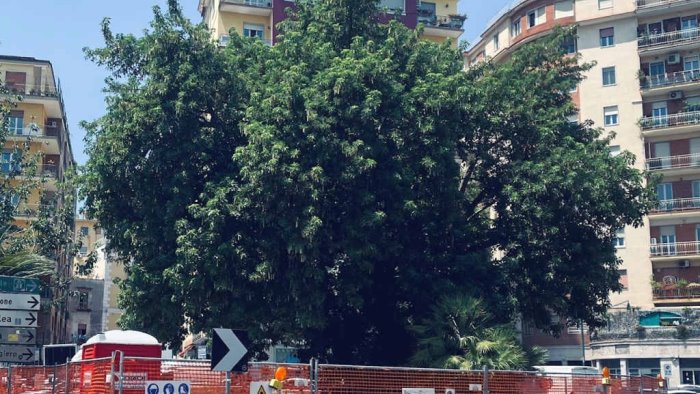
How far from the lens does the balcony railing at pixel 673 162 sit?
54688mm

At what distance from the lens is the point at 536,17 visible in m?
60.3

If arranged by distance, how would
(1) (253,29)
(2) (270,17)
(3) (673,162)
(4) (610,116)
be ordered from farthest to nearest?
(4) (610,116) → (3) (673,162) → (1) (253,29) → (2) (270,17)

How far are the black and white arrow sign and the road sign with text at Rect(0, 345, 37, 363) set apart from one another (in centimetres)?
695

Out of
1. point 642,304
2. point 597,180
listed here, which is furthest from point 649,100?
point 597,180

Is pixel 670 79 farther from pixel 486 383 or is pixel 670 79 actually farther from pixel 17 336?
pixel 17 336

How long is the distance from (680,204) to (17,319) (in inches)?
1815

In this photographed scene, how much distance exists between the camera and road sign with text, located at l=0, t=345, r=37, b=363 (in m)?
18.3

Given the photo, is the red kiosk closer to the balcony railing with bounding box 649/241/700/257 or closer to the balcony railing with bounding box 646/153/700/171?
the balcony railing with bounding box 649/241/700/257

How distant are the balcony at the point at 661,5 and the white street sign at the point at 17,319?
49.1 meters

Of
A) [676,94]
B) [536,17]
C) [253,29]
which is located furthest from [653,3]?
[253,29]

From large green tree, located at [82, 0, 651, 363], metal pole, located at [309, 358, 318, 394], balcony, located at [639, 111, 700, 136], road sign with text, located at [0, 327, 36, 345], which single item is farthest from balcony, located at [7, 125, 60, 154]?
metal pole, located at [309, 358, 318, 394]

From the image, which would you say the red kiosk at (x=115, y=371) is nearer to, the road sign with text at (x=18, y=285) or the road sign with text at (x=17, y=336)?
the road sign with text at (x=17, y=336)

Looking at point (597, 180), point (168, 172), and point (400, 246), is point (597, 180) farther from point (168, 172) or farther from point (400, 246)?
point (168, 172)

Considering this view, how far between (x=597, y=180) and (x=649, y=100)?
32.5 m
